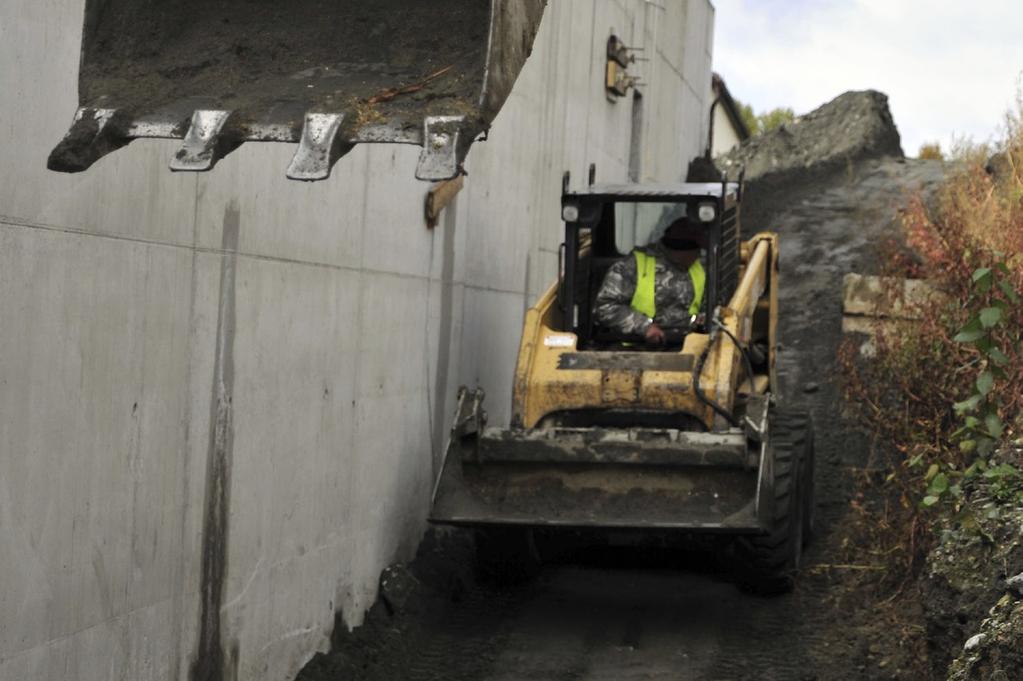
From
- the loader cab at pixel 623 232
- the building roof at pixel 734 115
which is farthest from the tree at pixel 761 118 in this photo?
the loader cab at pixel 623 232

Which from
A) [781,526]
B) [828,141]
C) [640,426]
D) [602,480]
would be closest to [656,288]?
[640,426]

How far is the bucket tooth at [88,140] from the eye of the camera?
4.41 meters

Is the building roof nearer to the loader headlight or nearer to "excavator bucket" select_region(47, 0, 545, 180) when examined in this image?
the loader headlight

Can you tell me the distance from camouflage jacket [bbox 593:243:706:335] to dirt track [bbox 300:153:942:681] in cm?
194

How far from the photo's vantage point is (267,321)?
7.22 meters

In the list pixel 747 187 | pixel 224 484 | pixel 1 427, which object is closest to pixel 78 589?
pixel 1 427

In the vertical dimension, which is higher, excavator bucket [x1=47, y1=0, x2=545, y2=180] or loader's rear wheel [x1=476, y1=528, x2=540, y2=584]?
excavator bucket [x1=47, y1=0, x2=545, y2=180]

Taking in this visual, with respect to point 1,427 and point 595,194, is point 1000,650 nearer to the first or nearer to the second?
point 1,427

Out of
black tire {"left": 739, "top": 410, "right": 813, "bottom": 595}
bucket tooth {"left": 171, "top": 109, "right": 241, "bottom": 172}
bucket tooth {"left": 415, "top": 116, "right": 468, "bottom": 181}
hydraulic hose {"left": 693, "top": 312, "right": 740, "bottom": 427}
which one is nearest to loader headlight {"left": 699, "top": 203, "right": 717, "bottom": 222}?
hydraulic hose {"left": 693, "top": 312, "right": 740, "bottom": 427}

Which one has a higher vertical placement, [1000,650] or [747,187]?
[747,187]

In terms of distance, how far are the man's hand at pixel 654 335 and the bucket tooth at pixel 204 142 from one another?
20.4 ft

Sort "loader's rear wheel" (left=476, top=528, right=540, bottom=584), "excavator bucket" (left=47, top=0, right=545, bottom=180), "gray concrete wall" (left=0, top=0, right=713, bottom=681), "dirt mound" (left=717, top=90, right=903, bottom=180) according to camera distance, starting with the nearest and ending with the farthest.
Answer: "excavator bucket" (left=47, top=0, right=545, bottom=180)
"gray concrete wall" (left=0, top=0, right=713, bottom=681)
"loader's rear wheel" (left=476, top=528, right=540, bottom=584)
"dirt mound" (left=717, top=90, right=903, bottom=180)

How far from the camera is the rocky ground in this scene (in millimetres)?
7223

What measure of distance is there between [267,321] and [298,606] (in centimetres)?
165
